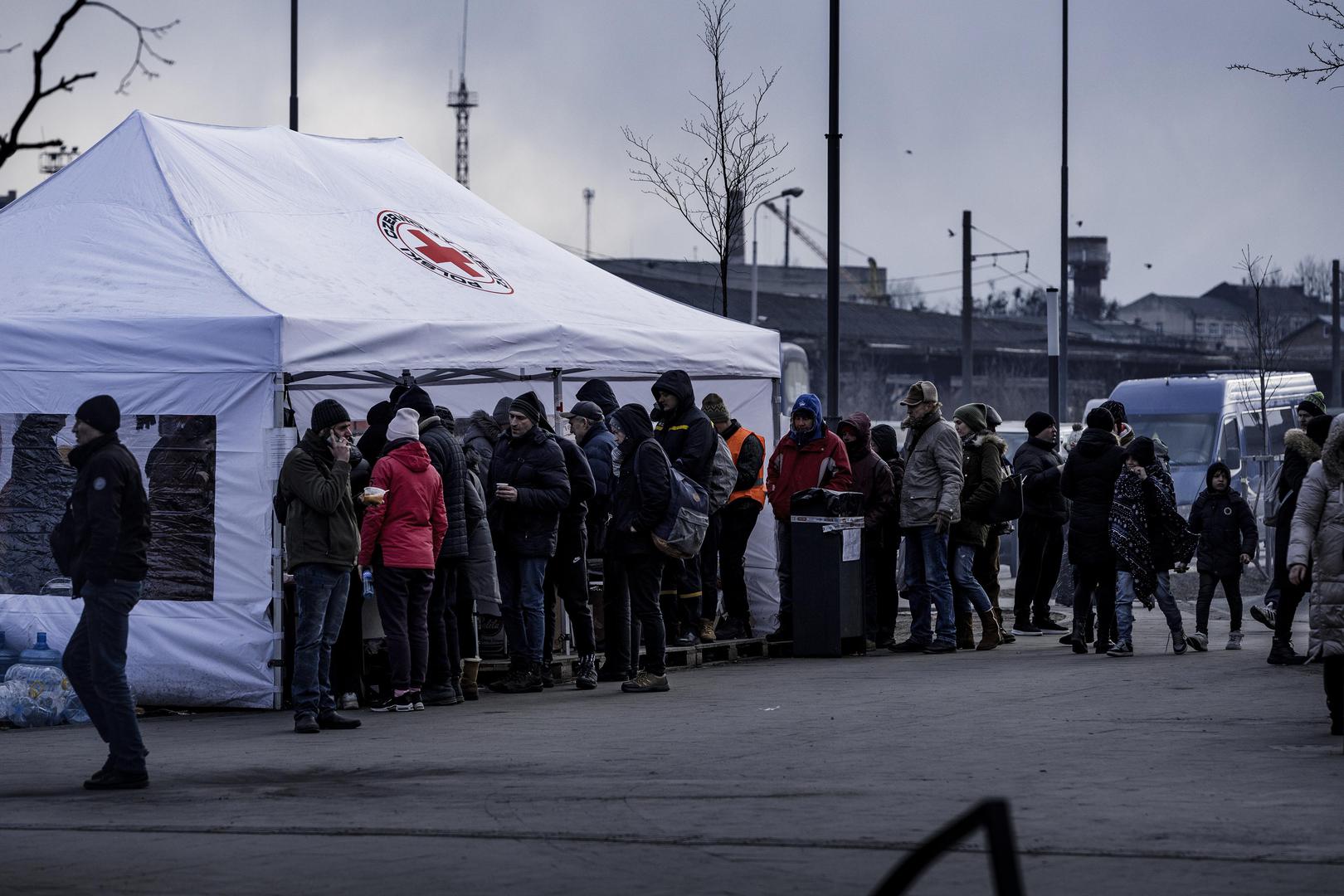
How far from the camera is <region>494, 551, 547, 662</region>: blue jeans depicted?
1180cm

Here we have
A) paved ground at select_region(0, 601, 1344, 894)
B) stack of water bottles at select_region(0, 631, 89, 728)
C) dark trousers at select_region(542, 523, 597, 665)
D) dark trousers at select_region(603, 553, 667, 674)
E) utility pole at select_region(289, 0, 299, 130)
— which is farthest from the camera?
utility pole at select_region(289, 0, 299, 130)

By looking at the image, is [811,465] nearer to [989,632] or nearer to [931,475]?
[931,475]

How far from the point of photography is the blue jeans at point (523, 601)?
11805 millimetres

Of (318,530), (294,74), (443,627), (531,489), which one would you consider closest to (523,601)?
(443,627)

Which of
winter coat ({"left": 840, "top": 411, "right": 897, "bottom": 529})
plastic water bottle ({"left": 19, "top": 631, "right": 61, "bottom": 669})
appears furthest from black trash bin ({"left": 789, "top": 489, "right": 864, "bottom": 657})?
plastic water bottle ({"left": 19, "top": 631, "right": 61, "bottom": 669})

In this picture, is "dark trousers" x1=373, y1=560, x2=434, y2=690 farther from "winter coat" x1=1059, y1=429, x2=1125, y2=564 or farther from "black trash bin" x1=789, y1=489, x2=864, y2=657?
"winter coat" x1=1059, y1=429, x2=1125, y2=564

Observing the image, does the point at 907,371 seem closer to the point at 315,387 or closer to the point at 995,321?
the point at 995,321

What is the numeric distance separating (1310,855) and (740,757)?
3.17 meters

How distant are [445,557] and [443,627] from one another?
0.46 m

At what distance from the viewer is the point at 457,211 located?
15.4m

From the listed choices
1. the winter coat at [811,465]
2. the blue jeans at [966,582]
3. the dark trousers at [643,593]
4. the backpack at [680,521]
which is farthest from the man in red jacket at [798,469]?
the dark trousers at [643,593]

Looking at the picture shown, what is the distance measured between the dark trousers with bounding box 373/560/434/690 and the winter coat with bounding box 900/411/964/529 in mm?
4634

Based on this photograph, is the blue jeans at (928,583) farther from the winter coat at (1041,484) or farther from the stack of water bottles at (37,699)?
the stack of water bottles at (37,699)

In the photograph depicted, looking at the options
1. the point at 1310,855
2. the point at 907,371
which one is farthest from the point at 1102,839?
the point at 907,371
